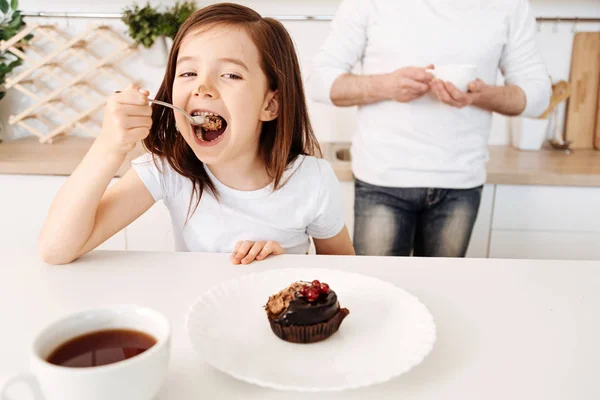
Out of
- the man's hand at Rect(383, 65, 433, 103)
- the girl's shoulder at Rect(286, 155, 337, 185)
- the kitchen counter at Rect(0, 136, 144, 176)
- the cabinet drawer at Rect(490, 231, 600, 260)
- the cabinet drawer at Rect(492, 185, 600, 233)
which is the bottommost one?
the cabinet drawer at Rect(490, 231, 600, 260)

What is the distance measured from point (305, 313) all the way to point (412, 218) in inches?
39.3

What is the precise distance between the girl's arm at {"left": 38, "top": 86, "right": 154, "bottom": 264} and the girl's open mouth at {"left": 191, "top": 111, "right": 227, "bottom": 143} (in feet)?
0.37

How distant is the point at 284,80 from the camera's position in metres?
1.08

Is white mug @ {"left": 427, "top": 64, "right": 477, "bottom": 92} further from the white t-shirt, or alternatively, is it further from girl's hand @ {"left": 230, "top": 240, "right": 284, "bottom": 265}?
girl's hand @ {"left": 230, "top": 240, "right": 284, "bottom": 265}

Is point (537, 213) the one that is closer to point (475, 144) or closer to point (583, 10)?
point (475, 144)

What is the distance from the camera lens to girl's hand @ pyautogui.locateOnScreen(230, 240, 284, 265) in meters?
0.91

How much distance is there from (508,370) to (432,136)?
0.98 metres

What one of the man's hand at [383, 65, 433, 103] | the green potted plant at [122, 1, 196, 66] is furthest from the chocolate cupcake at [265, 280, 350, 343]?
the green potted plant at [122, 1, 196, 66]

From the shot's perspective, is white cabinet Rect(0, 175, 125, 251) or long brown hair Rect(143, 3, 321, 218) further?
white cabinet Rect(0, 175, 125, 251)

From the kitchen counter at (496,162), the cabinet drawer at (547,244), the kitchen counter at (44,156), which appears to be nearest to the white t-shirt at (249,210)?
the kitchen counter at (496,162)

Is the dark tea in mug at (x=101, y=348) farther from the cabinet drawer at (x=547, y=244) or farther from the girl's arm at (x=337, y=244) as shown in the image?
the cabinet drawer at (x=547, y=244)

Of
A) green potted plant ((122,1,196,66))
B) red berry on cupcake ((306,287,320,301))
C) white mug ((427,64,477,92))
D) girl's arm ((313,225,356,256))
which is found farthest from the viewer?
green potted plant ((122,1,196,66))

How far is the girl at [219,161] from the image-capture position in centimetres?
90

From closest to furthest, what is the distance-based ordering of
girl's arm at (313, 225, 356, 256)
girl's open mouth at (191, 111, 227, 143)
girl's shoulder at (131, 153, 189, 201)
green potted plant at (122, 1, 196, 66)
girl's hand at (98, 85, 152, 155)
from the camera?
1. girl's hand at (98, 85, 152, 155)
2. girl's open mouth at (191, 111, 227, 143)
3. girl's shoulder at (131, 153, 189, 201)
4. girl's arm at (313, 225, 356, 256)
5. green potted plant at (122, 1, 196, 66)
